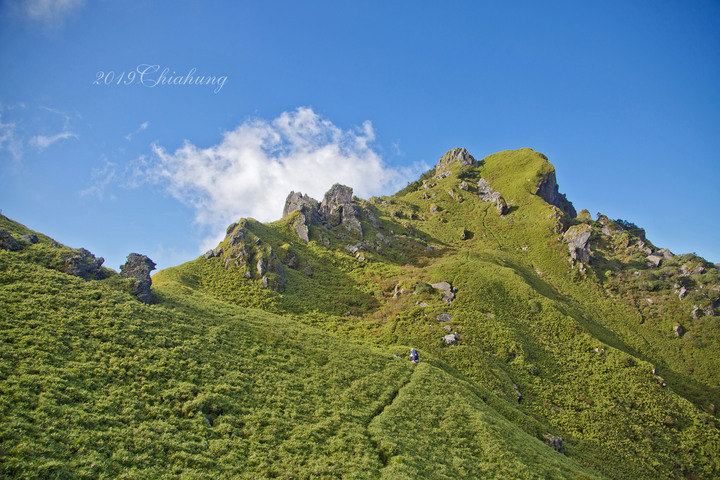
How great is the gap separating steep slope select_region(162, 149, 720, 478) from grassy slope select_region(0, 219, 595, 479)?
33.9 feet

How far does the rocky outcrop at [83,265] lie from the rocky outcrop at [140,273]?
104 inches

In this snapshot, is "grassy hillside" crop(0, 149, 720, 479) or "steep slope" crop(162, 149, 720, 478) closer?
"grassy hillside" crop(0, 149, 720, 479)

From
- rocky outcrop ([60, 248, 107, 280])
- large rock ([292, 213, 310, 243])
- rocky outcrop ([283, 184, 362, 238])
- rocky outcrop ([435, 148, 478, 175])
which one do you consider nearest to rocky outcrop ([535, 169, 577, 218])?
rocky outcrop ([435, 148, 478, 175])

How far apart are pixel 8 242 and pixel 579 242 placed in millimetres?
114207

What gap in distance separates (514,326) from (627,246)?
78371 millimetres

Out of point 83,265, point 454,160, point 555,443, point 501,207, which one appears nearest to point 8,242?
point 83,265

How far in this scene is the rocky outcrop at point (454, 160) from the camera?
153m

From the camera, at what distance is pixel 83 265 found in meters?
30.7

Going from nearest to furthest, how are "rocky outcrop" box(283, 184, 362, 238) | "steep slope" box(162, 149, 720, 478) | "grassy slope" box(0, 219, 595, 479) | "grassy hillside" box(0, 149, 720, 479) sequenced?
"grassy slope" box(0, 219, 595, 479) < "grassy hillside" box(0, 149, 720, 479) < "steep slope" box(162, 149, 720, 478) < "rocky outcrop" box(283, 184, 362, 238)

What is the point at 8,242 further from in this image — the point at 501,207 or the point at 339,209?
the point at 501,207

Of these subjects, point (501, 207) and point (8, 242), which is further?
point (501, 207)

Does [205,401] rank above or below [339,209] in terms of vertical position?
below

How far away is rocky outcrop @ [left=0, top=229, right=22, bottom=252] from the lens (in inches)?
1098

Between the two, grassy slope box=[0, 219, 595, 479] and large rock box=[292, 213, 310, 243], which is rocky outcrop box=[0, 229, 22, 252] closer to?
grassy slope box=[0, 219, 595, 479]
